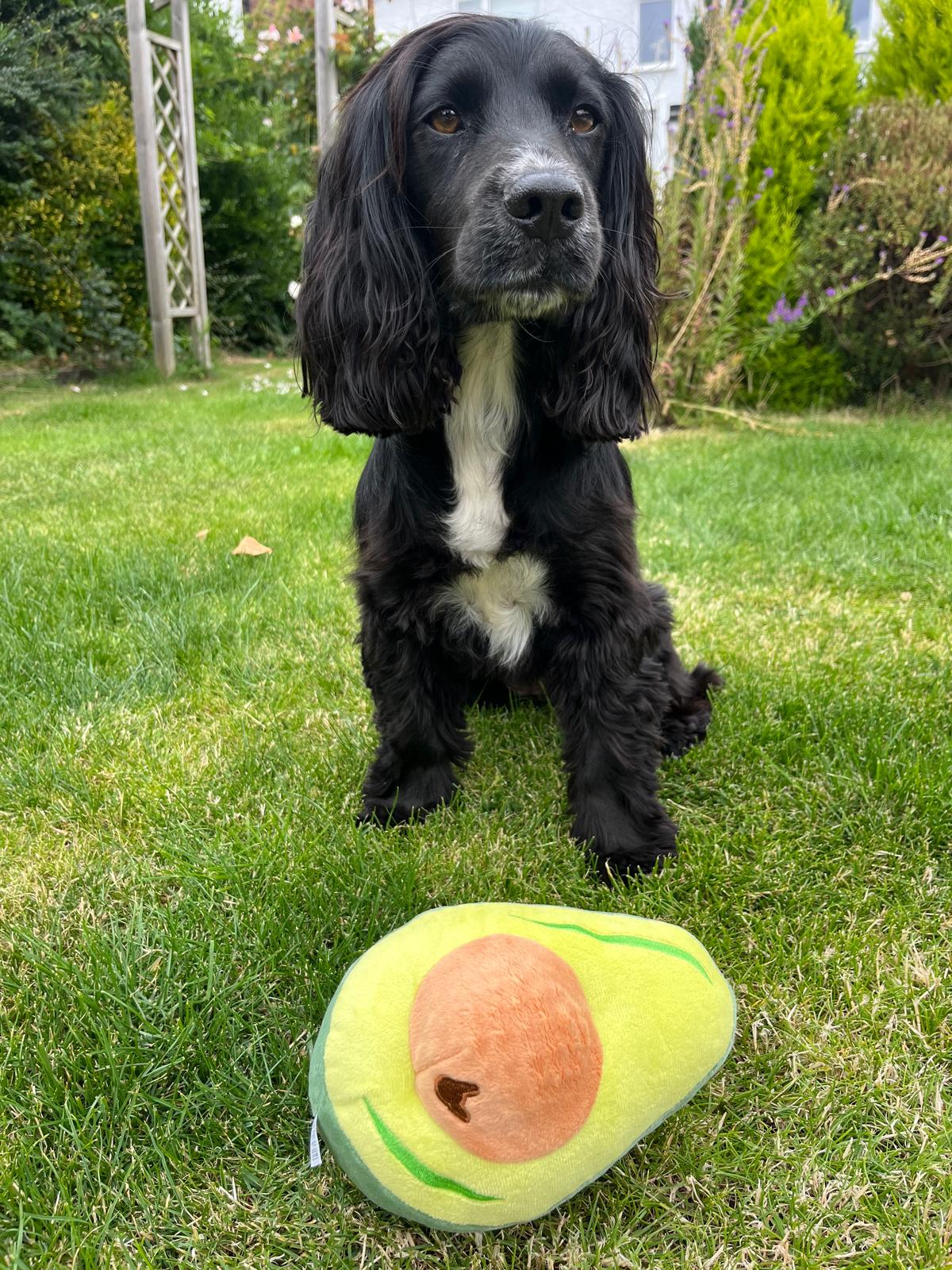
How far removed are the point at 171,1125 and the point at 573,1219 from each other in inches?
19.5

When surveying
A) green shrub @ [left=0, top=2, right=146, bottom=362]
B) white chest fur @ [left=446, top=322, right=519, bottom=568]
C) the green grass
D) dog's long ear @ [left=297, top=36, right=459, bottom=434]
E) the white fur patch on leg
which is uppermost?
green shrub @ [left=0, top=2, right=146, bottom=362]

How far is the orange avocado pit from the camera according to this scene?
93 centimetres

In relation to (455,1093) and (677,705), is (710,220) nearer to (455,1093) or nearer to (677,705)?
(677,705)

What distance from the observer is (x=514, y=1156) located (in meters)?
0.94

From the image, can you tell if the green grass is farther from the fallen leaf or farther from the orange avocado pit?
the orange avocado pit

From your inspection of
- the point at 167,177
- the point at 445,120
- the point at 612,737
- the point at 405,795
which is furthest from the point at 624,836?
the point at 167,177

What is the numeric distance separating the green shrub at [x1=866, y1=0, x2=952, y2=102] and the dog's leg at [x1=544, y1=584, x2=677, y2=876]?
590 centimetres

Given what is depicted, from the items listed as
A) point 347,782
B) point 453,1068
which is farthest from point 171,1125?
point 347,782

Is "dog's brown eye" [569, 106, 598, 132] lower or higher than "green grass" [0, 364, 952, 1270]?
higher

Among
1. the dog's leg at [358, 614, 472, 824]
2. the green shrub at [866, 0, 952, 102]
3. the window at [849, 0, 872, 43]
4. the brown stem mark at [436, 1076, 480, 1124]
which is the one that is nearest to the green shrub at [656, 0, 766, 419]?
the green shrub at [866, 0, 952, 102]

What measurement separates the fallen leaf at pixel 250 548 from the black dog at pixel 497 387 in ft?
5.28

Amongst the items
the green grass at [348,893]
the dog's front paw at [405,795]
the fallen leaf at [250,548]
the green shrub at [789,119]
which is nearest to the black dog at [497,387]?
the dog's front paw at [405,795]

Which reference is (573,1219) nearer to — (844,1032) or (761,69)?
(844,1032)

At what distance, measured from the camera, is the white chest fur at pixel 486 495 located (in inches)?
63.1
